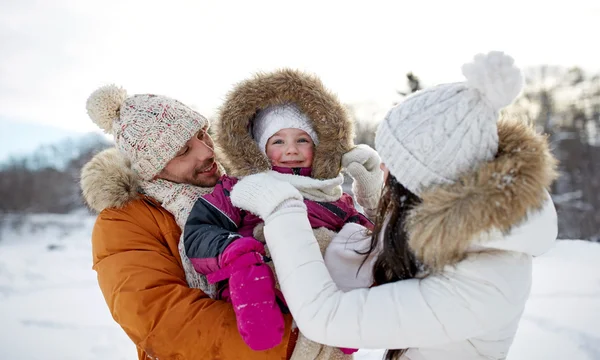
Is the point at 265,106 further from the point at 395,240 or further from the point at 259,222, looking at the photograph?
the point at 395,240

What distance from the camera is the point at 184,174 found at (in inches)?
84.8

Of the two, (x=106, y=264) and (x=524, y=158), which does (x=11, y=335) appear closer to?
(x=106, y=264)

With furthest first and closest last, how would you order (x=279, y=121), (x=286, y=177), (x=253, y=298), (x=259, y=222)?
(x=279, y=121), (x=286, y=177), (x=259, y=222), (x=253, y=298)

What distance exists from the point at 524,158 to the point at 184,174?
1.58 meters

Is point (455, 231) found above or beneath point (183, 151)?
above

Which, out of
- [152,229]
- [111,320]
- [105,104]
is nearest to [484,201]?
[152,229]

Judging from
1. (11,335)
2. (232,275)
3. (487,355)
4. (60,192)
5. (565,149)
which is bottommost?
(60,192)

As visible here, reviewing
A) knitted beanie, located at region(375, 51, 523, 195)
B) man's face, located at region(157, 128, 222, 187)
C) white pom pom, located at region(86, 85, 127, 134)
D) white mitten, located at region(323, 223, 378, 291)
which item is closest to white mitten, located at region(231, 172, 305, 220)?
white mitten, located at region(323, 223, 378, 291)

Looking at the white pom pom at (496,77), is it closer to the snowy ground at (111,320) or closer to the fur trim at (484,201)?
the fur trim at (484,201)

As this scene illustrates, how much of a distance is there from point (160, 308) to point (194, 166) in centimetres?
82

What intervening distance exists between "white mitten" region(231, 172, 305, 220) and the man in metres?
0.42

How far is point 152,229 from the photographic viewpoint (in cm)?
193

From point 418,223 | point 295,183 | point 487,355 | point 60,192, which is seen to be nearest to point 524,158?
point 418,223

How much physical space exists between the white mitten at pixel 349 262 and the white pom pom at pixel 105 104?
4.39 ft
